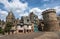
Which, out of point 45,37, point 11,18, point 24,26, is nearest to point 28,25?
point 24,26

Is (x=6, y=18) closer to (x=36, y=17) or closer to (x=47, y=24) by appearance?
(x=36, y=17)

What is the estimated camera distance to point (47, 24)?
4216 cm

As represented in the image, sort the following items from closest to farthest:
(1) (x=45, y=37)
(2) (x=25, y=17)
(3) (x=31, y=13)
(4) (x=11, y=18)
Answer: (1) (x=45, y=37)
(2) (x=25, y=17)
(3) (x=31, y=13)
(4) (x=11, y=18)

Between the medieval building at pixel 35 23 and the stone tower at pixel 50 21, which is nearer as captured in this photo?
the stone tower at pixel 50 21

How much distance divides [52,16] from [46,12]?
2884 millimetres

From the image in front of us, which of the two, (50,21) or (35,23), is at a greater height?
(50,21)

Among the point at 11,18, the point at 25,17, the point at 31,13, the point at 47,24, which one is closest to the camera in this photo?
the point at 47,24

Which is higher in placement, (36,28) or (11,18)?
(11,18)

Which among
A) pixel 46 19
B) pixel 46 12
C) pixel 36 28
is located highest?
pixel 46 12

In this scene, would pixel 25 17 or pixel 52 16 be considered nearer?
pixel 52 16

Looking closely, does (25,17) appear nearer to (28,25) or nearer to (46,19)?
(28,25)

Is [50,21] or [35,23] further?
[35,23]

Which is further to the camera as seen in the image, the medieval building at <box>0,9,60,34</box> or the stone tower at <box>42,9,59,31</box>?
the medieval building at <box>0,9,60,34</box>

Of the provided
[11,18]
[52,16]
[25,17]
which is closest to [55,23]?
[52,16]
